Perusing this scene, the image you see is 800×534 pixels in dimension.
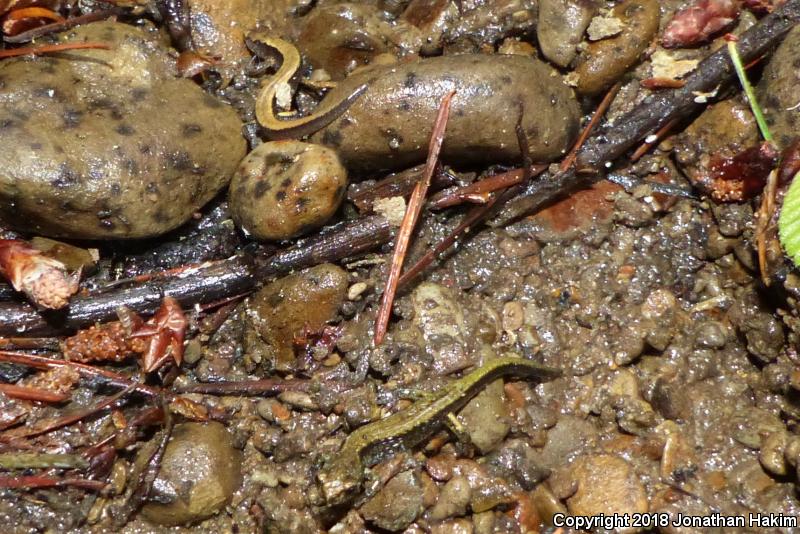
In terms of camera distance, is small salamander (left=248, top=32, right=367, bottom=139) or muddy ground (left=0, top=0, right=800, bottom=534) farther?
small salamander (left=248, top=32, right=367, bottom=139)

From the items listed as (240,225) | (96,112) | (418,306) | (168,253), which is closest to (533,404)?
(418,306)

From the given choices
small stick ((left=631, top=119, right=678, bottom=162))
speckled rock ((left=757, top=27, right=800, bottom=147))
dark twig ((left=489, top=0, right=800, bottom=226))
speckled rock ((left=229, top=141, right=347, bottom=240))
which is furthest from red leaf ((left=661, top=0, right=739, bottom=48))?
speckled rock ((left=229, top=141, right=347, bottom=240))

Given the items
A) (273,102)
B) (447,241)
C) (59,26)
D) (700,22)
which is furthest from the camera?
(273,102)

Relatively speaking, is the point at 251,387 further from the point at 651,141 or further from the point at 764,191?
the point at 764,191

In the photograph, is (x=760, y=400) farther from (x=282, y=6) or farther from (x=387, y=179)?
(x=282, y=6)

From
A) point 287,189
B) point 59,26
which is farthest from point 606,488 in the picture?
point 59,26

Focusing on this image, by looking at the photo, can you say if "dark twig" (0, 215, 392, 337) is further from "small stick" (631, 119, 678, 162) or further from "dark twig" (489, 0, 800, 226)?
"small stick" (631, 119, 678, 162)

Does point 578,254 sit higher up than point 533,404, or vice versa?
point 578,254
